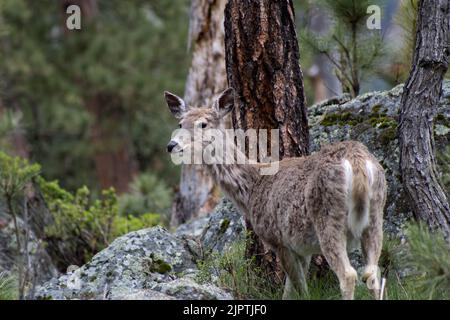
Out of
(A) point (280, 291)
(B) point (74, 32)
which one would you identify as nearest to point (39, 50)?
(B) point (74, 32)

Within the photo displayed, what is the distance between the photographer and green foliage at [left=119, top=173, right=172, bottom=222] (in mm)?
14148

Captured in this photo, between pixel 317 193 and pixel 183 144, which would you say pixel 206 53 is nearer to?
pixel 183 144

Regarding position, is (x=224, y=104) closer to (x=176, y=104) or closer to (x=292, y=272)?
(x=176, y=104)

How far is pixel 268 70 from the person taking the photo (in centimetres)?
807

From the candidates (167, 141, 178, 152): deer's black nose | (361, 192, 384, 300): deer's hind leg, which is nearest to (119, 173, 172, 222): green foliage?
(167, 141, 178, 152): deer's black nose

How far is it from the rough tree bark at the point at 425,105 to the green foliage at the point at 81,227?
4.76 metres

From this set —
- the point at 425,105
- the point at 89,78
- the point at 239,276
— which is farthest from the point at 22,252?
the point at 89,78

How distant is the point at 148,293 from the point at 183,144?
1.39 metres

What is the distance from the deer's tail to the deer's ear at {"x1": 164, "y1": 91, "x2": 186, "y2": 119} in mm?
1970

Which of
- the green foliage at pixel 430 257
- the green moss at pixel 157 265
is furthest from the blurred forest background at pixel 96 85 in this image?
the green foliage at pixel 430 257

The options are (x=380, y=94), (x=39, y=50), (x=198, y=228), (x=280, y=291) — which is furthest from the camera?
(x=39, y=50)

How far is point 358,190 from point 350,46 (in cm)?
419

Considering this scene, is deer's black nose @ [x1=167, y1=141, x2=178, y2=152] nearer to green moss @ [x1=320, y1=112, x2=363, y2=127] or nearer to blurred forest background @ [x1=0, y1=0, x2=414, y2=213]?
green moss @ [x1=320, y1=112, x2=363, y2=127]

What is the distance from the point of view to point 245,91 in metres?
8.15
